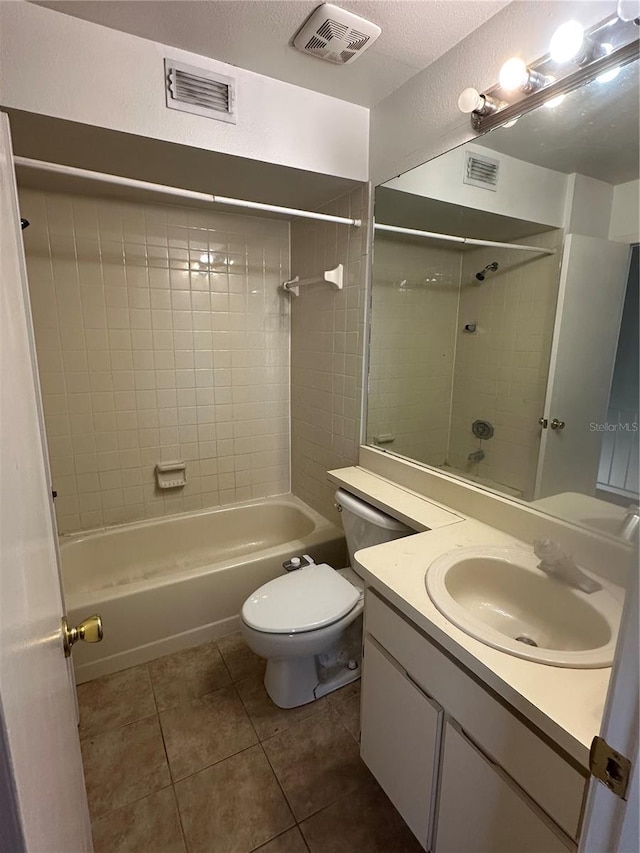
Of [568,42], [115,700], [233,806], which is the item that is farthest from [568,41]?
[115,700]

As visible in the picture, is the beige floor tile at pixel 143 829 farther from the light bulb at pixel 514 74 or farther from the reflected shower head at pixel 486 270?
the light bulb at pixel 514 74

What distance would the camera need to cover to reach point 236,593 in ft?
6.65

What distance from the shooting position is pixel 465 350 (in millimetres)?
1781

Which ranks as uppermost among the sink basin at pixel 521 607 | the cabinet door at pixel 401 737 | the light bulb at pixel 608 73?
the light bulb at pixel 608 73

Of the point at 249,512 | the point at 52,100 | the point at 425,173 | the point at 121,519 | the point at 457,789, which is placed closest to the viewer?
the point at 457,789

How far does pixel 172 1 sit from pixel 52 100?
475 millimetres

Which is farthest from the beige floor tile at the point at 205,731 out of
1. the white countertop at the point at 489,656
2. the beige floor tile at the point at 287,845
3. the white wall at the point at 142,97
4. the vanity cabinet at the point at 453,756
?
the white wall at the point at 142,97

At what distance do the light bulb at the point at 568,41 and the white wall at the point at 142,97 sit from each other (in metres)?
0.92

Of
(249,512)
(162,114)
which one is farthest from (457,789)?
(162,114)

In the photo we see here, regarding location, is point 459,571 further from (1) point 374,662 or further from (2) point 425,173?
(2) point 425,173

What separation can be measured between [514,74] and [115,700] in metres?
2.54

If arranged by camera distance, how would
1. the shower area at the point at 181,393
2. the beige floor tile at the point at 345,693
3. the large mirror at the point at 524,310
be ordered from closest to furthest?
the large mirror at the point at 524,310, the beige floor tile at the point at 345,693, the shower area at the point at 181,393

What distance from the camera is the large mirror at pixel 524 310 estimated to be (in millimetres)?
1080

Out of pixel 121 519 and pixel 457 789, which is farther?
pixel 121 519
